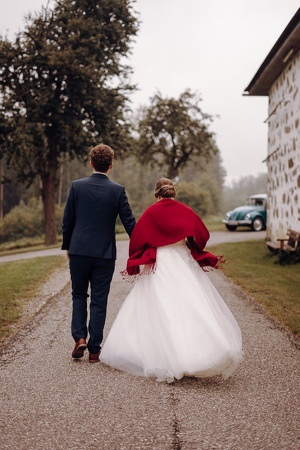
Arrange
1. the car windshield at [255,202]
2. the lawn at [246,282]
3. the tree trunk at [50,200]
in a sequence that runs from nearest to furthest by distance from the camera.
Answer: the lawn at [246,282]
the tree trunk at [50,200]
the car windshield at [255,202]

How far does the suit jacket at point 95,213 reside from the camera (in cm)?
527

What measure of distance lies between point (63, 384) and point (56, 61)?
60.6 feet

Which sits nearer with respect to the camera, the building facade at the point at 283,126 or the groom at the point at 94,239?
the groom at the point at 94,239

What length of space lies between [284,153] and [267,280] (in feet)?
21.2

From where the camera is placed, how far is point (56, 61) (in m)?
20.9

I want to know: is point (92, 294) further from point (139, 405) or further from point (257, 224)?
point (257, 224)

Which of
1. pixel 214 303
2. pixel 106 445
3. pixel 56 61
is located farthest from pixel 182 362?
pixel 56 61

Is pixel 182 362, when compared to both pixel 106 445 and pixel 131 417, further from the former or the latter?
pixel 106 445

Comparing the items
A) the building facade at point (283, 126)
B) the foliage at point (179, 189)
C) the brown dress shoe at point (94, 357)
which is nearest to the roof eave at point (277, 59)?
the building facade at point (283, 126)

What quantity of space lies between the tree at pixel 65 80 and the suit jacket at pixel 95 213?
16.4 m

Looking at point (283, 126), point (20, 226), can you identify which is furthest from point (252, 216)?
point (20, 226)

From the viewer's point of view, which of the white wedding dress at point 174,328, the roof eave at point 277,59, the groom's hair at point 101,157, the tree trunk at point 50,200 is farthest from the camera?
the tree trunk at point 50,200

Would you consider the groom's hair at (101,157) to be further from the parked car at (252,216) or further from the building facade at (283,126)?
the parked car at (252,216)

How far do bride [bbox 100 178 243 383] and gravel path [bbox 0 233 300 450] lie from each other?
0.51ft
